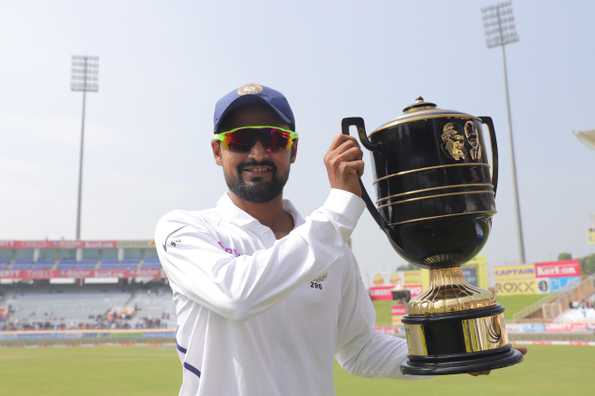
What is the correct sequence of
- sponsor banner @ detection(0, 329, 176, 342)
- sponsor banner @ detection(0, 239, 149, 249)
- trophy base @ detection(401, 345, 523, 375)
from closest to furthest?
trophy base @ detection(401, 345, 523, 375)
sponsor banner @ detection(0, 329, 176, 342)
sponsor banner @ detection(0, 239, 149, 249)

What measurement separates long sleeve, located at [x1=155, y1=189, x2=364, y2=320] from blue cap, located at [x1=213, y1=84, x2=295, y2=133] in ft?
1.52

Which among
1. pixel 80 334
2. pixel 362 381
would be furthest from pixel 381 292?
pixel 362 381

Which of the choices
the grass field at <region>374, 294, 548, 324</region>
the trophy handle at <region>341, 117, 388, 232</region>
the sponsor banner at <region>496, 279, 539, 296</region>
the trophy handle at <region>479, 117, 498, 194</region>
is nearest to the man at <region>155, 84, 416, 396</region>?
the trophy handle at <region>341, 117, 388, 232</region>

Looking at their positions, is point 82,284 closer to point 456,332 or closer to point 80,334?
point 80,334

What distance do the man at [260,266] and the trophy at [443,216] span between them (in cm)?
22

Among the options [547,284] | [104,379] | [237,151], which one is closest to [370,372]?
[237,151]

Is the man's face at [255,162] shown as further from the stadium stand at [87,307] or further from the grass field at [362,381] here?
the stadium stand at [87,307]

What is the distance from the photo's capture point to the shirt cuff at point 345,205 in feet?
5.22

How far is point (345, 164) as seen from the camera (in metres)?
1.61

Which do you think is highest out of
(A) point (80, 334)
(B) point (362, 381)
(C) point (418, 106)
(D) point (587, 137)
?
(D) point (587, 137)

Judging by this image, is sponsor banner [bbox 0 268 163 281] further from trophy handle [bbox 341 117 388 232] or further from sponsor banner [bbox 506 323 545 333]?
trophy handle [bbox 341 117 388 232]

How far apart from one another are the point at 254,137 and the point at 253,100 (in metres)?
0.14

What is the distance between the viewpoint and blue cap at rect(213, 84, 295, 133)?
6.22 ft

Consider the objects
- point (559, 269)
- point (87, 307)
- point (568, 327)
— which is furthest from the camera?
point (87, 307)
